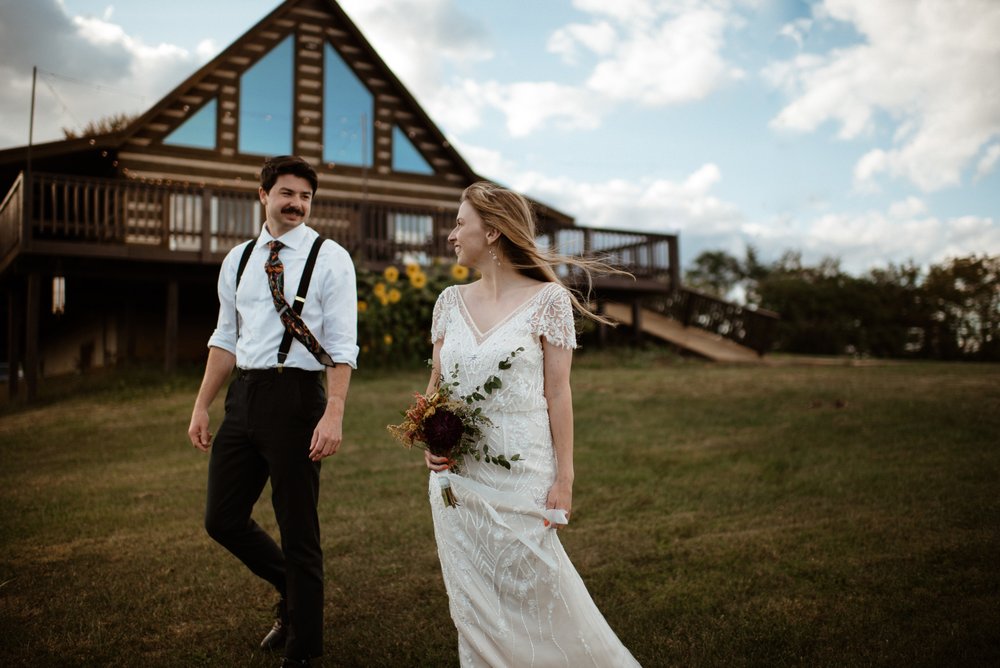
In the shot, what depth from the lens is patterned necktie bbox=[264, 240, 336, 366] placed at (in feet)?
9.89

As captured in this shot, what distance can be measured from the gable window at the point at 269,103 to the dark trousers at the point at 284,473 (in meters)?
13.1

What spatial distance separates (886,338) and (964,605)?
71.6ft

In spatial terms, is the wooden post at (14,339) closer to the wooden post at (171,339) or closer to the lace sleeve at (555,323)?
the wooden post at (171,339)

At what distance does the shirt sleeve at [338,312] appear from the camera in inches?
121

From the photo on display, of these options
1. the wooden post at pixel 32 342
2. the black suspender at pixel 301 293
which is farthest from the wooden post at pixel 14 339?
the black suspender at pixel 301 293

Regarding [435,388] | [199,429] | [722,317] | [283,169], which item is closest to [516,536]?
[435,388]

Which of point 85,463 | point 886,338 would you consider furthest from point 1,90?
point 886,338

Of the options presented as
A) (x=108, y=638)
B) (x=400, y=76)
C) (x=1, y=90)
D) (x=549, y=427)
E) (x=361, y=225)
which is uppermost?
(x=400, y=76)

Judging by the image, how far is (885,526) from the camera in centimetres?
498

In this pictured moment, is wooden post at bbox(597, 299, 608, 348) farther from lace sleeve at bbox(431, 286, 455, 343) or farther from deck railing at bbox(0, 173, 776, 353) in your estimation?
lace sleeve at bbox(431, 286, 455, 343)

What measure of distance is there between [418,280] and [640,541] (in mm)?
8107

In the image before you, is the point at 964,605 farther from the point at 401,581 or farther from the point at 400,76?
the point at 400,76

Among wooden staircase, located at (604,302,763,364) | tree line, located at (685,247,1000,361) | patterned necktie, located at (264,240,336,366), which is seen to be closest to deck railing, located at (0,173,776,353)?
wooden staircase, located at (604,302,763,364)

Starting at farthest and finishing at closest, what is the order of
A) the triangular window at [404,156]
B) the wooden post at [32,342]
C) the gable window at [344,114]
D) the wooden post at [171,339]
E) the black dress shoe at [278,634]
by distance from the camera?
the triangular window at [404,156], the gable window at [344,114], the wooden post at [171,339], the wooden post at [32,342], the black dress shoe at [278,634]
